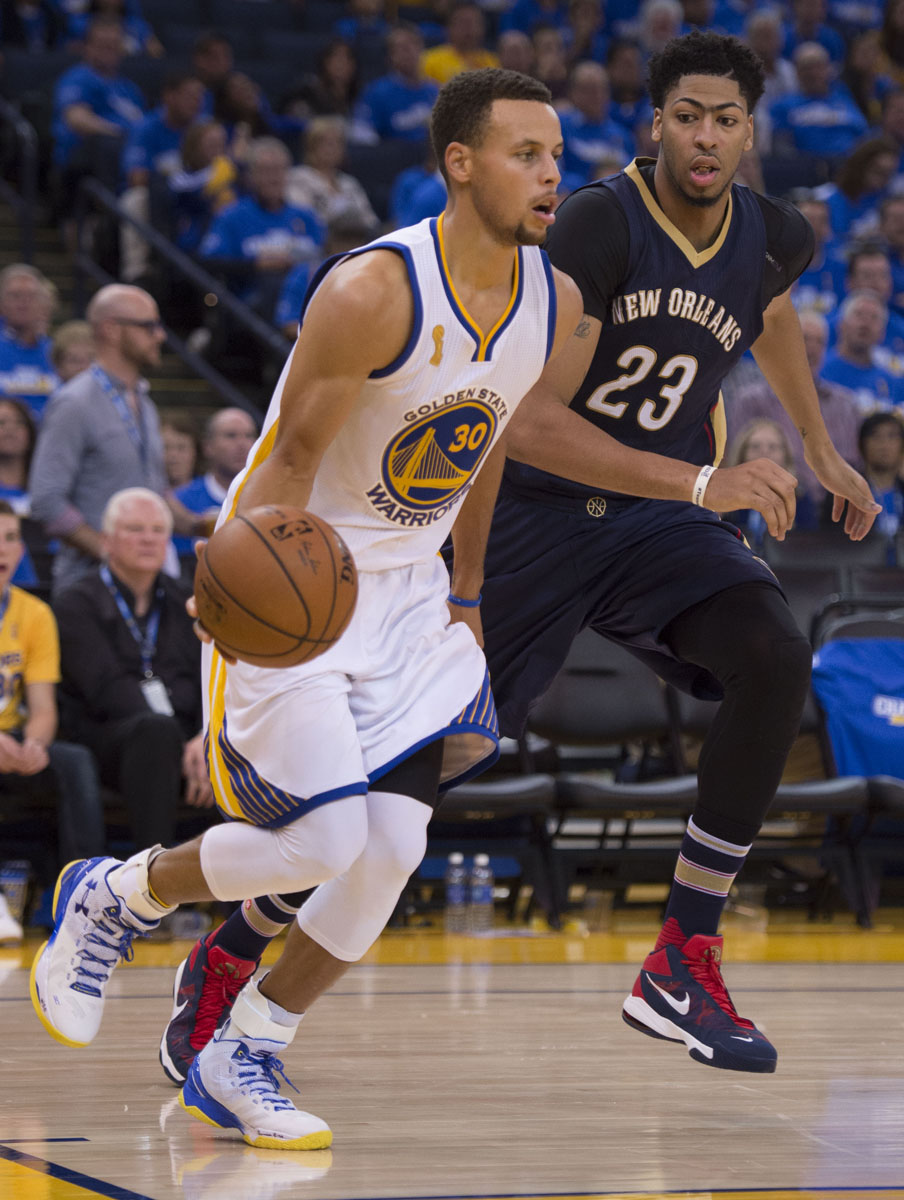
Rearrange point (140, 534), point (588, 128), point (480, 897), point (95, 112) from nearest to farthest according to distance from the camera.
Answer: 1. point (140, 534)
2. point (480, 897)
3. point (95, 112)
4. point (588, 128)

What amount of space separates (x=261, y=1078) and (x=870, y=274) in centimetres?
804

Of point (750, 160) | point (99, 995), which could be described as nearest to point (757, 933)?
point (99, 995)

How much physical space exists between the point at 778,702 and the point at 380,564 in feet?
3.07

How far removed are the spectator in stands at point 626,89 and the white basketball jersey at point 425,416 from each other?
33.4 ft

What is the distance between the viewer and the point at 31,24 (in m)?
12.0

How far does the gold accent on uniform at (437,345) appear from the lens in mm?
3309

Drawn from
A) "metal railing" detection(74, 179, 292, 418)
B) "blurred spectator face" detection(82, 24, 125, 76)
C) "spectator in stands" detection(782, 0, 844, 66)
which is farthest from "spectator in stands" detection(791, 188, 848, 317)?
"blurred spectator face" detection(82, 24, 125, 76)

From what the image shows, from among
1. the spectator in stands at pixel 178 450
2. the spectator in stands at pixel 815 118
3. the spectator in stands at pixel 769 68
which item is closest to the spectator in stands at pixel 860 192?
the spectator in stands at pixel 769 68

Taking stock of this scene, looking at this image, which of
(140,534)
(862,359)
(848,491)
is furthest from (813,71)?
(848,491)

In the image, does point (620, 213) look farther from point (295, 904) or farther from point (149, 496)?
point (149, 496)

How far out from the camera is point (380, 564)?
3434 millimetres

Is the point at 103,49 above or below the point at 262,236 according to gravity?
above

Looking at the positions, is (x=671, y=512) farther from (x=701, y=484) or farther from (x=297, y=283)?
(x=297, y=283)

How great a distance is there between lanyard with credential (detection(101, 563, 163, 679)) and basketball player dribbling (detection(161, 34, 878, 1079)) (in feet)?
10.3
